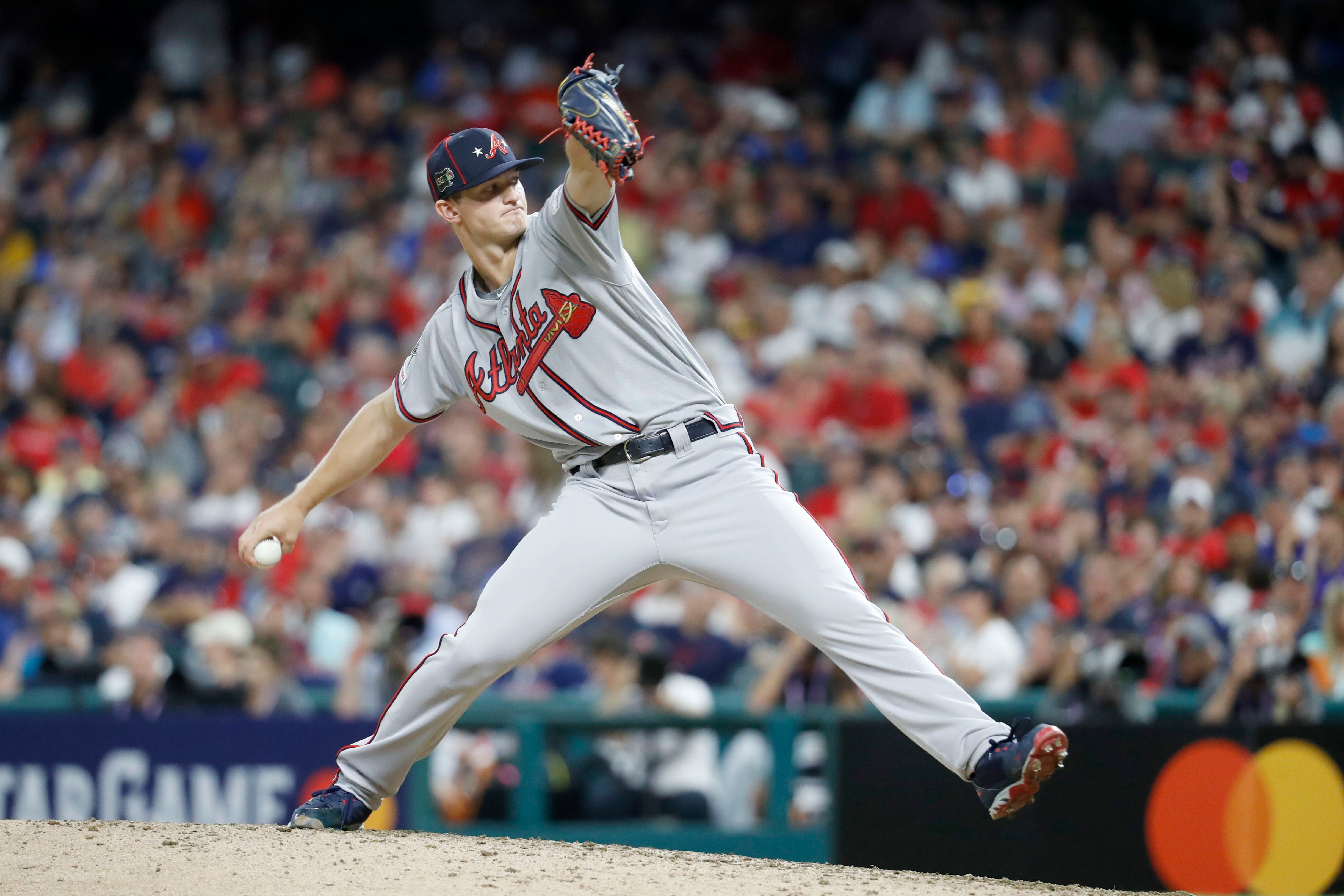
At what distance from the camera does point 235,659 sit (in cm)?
718

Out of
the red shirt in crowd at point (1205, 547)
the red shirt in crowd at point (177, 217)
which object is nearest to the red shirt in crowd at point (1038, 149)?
the red shirt in crowd at point (1205, 547)

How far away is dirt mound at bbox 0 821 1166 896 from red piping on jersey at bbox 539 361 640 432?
103cm

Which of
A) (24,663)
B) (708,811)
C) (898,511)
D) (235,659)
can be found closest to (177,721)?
(235,659)

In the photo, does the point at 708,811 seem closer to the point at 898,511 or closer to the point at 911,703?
the point at 898,511

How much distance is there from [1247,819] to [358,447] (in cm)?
383

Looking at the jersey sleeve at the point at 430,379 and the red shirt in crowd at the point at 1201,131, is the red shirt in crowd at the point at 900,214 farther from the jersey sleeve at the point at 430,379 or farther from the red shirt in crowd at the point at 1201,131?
the jersey sleeve at the point at 430,379

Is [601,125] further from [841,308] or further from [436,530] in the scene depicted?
[841,308]

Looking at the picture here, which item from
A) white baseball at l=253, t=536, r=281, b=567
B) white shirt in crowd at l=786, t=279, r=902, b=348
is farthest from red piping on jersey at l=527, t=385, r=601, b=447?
white shirt in crowd at l=786, t=279, r=902, b=348

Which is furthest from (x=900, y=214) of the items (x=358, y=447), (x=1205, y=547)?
(x=358, y=447)

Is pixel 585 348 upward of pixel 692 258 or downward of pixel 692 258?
downward

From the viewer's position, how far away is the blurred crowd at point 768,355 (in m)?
6.88

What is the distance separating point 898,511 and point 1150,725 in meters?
2.31

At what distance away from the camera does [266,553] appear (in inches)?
146

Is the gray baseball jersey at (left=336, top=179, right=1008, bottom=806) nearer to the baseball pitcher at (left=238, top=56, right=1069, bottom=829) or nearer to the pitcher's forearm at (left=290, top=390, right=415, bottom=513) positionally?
the baseball pitcher at (left=238, top=56, right=1069, bottom=829)
